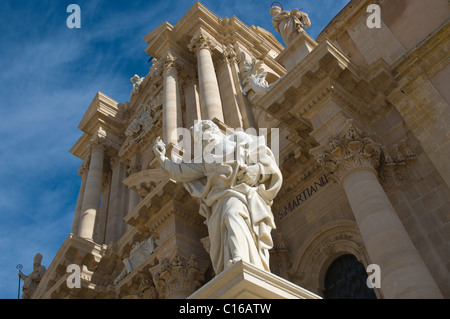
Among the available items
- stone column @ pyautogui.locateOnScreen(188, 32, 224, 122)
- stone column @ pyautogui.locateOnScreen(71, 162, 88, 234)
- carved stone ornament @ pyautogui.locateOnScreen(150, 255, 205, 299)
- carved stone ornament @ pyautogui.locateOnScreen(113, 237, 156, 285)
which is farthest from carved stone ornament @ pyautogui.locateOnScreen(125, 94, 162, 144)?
carved stone ornament @ pyautogui.locateOnScreen(150, 255, 205, 299)

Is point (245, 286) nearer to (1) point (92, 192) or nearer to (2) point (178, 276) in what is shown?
(2) point (178, 276)

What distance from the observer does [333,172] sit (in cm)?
Answer: 909

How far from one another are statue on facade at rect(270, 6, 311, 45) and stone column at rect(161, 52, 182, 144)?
4.83 meters

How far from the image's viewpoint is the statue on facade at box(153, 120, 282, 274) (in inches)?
236

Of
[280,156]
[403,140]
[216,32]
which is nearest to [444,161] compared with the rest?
[403,140]

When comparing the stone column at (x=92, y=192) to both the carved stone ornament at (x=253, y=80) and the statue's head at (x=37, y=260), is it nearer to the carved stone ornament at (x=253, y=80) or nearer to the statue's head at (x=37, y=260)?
the statue's head at (x=37, y=260)

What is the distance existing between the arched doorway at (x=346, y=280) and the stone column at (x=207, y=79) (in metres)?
6.09

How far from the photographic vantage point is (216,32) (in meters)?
19.4

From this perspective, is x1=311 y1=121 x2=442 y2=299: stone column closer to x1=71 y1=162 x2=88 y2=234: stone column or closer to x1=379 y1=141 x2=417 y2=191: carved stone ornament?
x1=379 y1=141 x2=417 y2=191: carved stone ornament

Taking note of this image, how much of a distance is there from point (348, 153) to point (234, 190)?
10.5ft

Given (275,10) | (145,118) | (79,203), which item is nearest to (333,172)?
(275,10)

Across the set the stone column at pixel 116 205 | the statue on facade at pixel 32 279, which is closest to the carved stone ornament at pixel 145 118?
the stone column at pixel 116 205

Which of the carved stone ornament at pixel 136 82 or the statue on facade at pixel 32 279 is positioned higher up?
the carved stone ornament at pixel 136 82

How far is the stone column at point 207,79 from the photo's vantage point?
14.9 m
